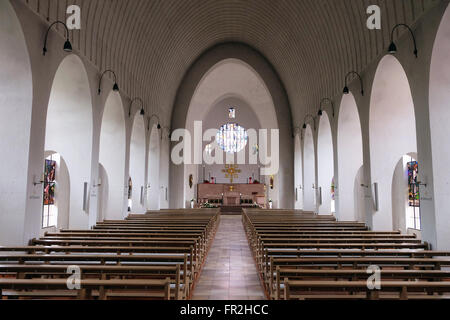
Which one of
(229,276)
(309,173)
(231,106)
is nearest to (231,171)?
(231,106)

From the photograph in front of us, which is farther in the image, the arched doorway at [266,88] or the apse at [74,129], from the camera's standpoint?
the arched doorway at [266,88]

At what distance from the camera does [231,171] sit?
26844 millimetres

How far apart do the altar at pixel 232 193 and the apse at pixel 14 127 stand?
1888cm

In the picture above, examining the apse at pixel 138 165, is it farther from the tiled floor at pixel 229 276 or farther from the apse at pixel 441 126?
the apse at pixel 441 126

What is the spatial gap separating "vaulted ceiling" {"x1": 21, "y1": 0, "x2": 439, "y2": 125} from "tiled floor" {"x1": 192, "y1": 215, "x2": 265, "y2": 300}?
544 cm

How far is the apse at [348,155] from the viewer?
1062 cm

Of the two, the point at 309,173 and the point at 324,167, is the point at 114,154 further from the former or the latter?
the point at 309,173

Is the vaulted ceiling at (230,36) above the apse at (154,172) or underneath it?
above

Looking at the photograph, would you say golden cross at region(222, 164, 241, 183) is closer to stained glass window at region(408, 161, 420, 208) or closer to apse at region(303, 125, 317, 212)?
apse at region(303, 125, 317, 212)

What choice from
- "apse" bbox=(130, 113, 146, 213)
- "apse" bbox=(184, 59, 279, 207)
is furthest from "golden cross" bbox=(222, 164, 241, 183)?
"apse" bbox=(130, 113, 146, 213)

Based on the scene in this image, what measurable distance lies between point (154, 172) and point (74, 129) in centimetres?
730

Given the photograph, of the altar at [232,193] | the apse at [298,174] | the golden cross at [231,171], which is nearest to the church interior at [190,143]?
the apse at [298,174]

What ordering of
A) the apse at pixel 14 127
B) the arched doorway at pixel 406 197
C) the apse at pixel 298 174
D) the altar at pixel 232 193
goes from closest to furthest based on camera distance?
1. the apse at pixel 14 127
2. the arched doorway at pixel 406 197
3. the apse at pixel 298 174
4. the altar at pixel 232 193
